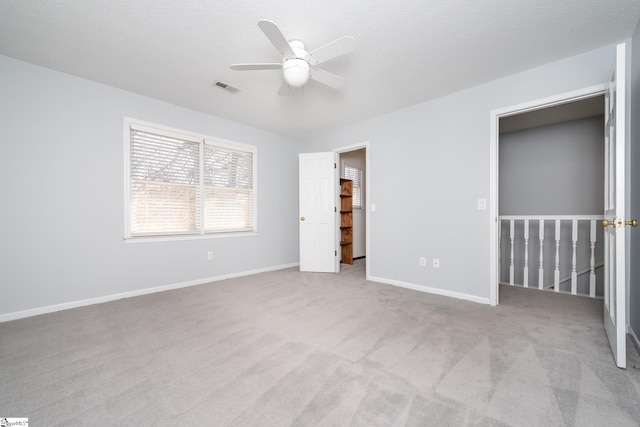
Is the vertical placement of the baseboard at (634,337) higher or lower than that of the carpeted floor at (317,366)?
higher

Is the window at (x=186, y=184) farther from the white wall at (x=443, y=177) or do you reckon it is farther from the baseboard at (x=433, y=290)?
the baseboard at (x=433, y=290)

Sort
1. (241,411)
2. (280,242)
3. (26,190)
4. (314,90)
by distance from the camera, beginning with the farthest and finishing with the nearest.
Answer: (280,242) → (314,90) → (26,190) → (241,411)

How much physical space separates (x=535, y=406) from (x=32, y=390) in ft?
9.10

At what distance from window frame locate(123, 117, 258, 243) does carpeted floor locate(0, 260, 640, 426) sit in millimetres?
911

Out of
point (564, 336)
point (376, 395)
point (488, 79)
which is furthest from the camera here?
point (488, 79)

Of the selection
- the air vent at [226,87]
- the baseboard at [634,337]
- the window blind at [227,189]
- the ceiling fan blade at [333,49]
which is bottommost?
the baseboard at [634,337]

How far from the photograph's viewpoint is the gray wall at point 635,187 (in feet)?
6.56

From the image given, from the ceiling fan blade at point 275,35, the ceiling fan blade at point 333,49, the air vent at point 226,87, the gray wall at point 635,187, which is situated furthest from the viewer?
the air vent at point 226,87

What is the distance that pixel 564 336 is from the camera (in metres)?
2.13

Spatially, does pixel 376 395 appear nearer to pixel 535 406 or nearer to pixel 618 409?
pixel 535 406

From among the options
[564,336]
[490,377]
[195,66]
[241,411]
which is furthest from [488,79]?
[241,411]

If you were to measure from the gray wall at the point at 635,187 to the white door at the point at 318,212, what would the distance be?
10.9 feet

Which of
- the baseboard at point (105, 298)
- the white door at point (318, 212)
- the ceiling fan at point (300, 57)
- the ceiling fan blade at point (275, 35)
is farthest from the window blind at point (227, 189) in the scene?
the ceiling fan blade at point (275, 35)

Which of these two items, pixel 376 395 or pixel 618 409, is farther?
pixel 376 395
